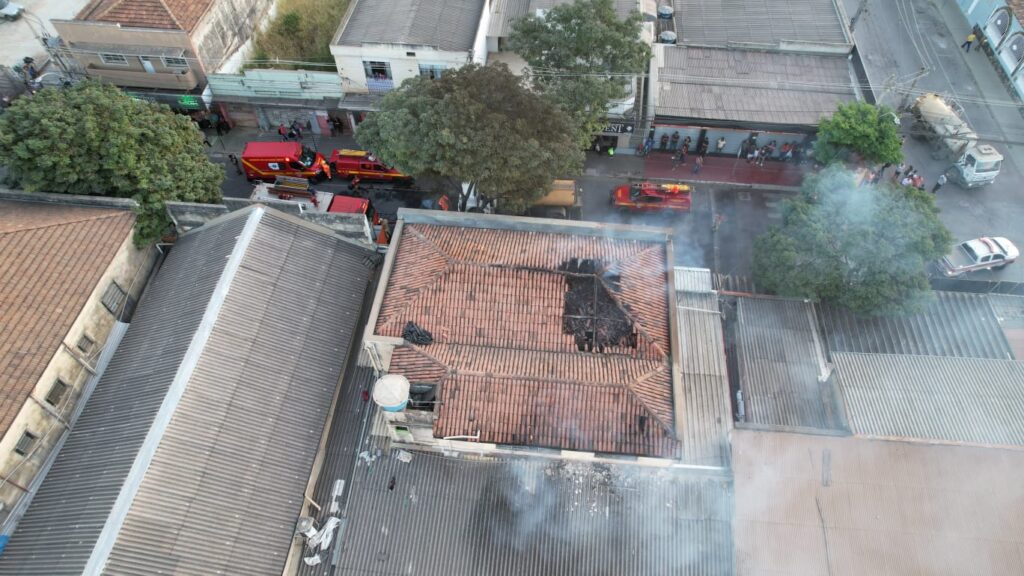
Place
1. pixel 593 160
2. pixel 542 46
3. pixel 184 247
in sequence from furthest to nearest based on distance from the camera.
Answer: pixel 593 160 → pixel 542 46 → pixel 184 247

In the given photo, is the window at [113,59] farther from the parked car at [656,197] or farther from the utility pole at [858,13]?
the utility pole at [858,13]

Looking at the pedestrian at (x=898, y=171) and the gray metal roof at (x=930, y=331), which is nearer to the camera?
the gray metal roof at (x=930, y=331)

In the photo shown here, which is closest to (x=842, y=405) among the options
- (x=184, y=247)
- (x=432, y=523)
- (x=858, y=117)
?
(x=432, y=523)

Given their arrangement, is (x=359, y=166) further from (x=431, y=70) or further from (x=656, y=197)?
(x=656, y=197)

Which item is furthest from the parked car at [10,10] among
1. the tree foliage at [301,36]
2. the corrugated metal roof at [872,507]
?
the corrugated metal roof at [872,507]

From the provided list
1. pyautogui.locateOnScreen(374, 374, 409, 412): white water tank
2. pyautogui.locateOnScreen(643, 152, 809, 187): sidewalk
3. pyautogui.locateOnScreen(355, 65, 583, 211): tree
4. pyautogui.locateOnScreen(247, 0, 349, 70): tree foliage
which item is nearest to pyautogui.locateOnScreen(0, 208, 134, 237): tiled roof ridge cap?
pyautogui.locateOnScreen(355, 65, 583, 211): tree

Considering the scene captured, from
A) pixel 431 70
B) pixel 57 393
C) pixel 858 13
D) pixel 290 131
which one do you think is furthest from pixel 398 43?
pixel 858 13

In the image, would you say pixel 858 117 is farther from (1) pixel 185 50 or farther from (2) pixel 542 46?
(1) pixel 185 50
